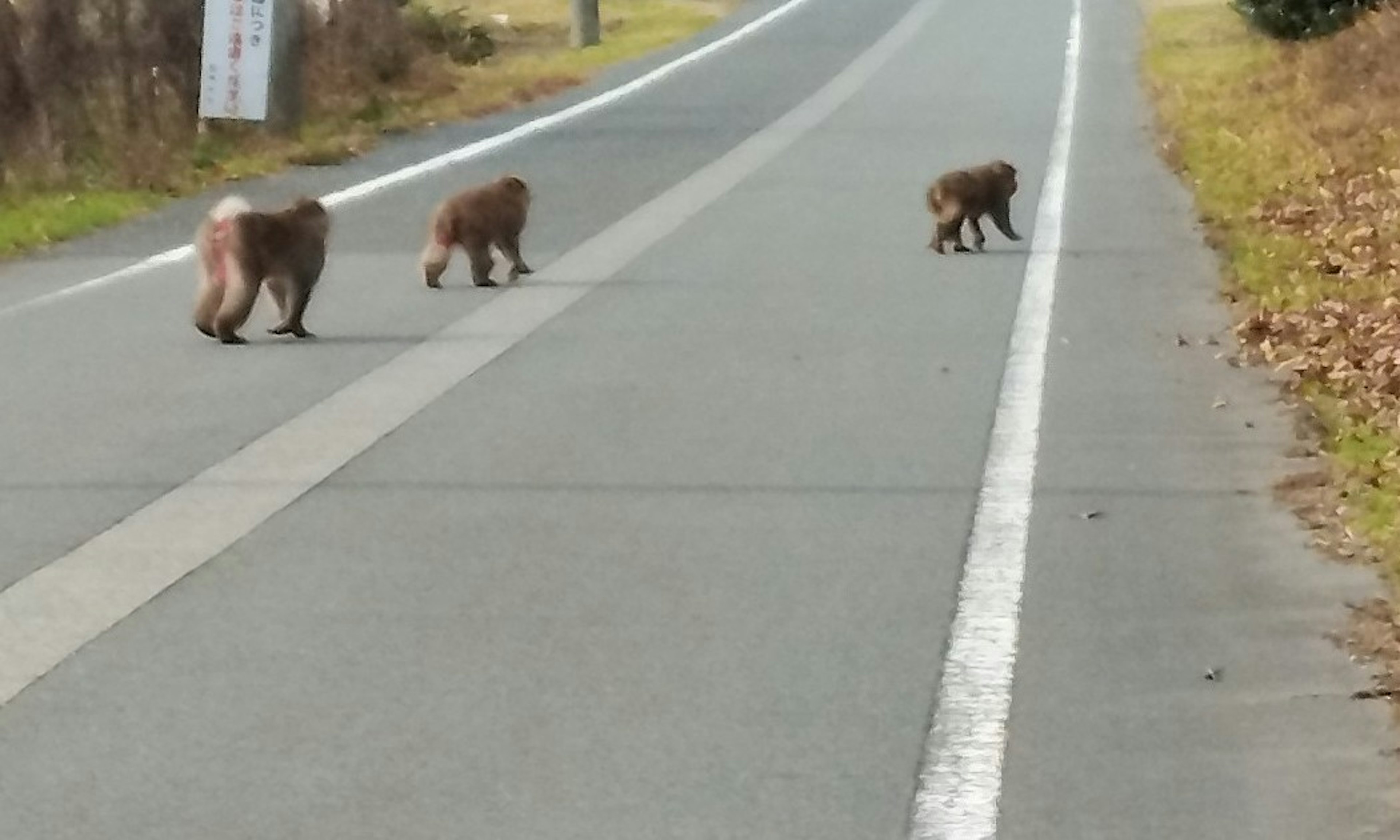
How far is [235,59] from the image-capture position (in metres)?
22.3

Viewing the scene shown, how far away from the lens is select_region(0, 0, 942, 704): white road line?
23.1 feet

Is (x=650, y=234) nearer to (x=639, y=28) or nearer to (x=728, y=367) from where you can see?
(x=728, y=367)

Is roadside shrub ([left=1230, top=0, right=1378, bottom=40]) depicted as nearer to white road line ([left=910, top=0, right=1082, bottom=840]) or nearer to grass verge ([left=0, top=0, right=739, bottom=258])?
grass verge ([left=0, top=0, right=739, bottom=258])

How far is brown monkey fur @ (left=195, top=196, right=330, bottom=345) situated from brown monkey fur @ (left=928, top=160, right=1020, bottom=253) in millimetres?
4180

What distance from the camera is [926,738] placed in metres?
5.98

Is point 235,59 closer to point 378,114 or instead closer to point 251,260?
point 378,114

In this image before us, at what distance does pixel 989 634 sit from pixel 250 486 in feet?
9.72

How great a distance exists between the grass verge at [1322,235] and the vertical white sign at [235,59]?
7.49m

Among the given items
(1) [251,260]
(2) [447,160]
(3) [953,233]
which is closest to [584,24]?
(2) [447,160]

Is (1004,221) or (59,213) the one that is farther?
(59,213)

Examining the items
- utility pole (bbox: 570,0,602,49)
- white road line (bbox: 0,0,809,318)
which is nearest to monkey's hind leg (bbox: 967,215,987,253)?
white road line (bbox: 0,0,809,318)

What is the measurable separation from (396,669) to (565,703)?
0.53m

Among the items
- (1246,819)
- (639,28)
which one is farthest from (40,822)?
(639,28)

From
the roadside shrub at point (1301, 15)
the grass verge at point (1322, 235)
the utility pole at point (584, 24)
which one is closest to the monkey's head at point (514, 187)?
the grass verge at point (1322, 235)
